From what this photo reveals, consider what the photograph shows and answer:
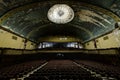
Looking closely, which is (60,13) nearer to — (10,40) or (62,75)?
(10,40)

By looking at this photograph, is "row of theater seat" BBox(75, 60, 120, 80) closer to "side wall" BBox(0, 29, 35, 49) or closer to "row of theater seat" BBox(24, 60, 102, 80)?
"row of theater seat" BBox(24, 60, 102, 80)

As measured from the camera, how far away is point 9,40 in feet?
33.9

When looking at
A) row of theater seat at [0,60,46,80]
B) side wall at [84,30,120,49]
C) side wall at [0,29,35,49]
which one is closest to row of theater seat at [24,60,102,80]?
row of theater seat at [0,60,46,80]

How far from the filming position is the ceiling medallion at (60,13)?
27.0ft

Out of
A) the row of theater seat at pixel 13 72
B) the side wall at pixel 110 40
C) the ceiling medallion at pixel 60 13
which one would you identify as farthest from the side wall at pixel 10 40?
the side wall at pixel 110 40

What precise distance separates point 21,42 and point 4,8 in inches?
237

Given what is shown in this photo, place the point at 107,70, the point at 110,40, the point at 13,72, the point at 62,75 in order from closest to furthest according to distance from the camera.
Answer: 1. the point at 62,75
2. the point at 13,72
3. the point at 107,70
4. the point at 110,40

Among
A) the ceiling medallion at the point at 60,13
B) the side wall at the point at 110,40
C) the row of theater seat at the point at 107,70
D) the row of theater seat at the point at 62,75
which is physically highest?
the ceiling medallion at the point at 60,13

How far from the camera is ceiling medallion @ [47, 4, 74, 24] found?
8.23 meters

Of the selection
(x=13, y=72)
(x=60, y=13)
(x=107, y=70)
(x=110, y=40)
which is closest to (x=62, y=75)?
(x=13, y=72)

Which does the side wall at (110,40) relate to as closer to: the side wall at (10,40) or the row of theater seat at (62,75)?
the row of theater seat at (62,75)

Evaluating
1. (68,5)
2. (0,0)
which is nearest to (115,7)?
(68,5)

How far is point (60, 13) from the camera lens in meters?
8.43

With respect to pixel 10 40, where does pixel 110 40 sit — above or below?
below
